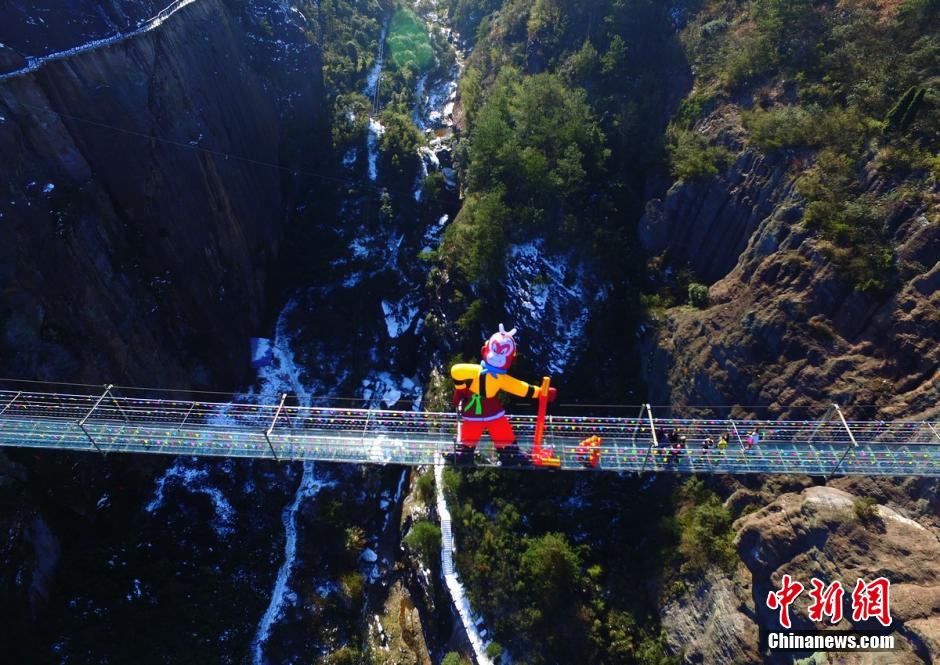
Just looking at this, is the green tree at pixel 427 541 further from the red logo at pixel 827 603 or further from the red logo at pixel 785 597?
the red logo at pixel 827 603

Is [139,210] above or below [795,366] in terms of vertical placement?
above

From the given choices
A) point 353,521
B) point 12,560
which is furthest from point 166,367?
point 353,521

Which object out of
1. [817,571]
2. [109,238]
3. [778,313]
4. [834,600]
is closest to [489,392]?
[817,571]

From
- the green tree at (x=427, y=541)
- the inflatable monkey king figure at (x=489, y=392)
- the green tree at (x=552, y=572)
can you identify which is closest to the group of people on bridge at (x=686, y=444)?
the inflatable monkey king figure at (x=489, y=392)

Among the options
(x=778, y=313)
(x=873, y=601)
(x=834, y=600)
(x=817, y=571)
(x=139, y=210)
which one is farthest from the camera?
(x=139, y=210)

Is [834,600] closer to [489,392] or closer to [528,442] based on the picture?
[528,442]

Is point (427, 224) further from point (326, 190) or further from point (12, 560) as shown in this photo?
point (12, 560)
